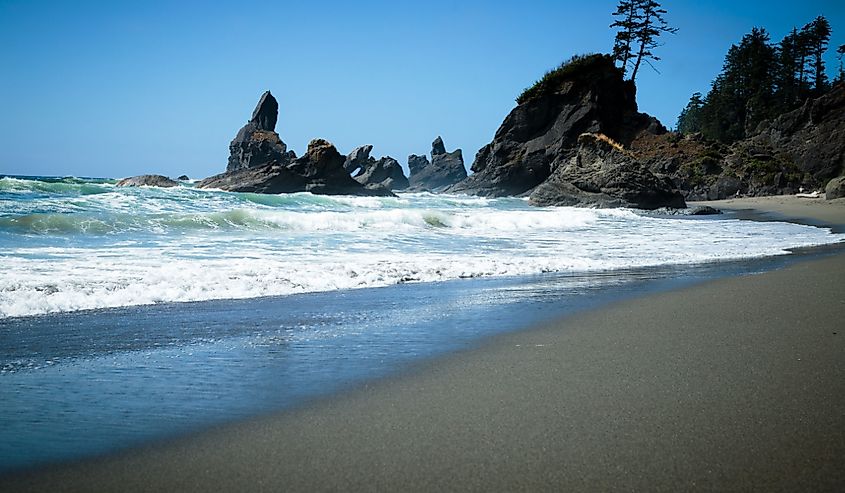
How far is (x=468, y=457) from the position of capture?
224 cm

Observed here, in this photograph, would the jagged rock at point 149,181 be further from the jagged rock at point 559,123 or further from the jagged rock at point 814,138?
the jagged rock at point 814,138

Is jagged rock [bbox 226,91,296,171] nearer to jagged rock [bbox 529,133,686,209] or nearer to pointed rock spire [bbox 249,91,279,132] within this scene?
pointed rock spire [bbox 249,91,279,132]

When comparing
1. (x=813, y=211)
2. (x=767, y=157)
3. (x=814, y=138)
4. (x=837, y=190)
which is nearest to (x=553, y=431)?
(x=813, y=211)

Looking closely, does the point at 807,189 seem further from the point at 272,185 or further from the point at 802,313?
the point at 802,313

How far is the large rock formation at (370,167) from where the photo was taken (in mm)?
68500

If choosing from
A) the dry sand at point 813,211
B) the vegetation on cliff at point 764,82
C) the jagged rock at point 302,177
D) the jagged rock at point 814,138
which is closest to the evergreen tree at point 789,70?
the vegetation on cliff at point 764,82

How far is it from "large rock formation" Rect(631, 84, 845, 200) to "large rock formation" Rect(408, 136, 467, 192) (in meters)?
38.9

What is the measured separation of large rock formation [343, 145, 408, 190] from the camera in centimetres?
6850

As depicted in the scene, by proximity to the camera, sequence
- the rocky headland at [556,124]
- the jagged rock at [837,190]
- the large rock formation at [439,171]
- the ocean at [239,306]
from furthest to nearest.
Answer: the large rock formation at [439,171], the rocky headland at [556,124], the jagged rock at [837,190], the ocean at [239,306]

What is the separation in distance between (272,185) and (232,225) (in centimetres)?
2259

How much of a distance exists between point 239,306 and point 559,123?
44.2 meters

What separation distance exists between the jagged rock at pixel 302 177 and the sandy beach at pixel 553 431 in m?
35.0

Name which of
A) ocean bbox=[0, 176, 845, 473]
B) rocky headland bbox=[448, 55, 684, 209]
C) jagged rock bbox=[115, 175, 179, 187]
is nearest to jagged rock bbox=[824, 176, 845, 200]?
rocky headland bbox=[448, 55, 684, 209]

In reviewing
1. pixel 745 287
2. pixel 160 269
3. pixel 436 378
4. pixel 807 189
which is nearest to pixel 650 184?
pixel 807 189
